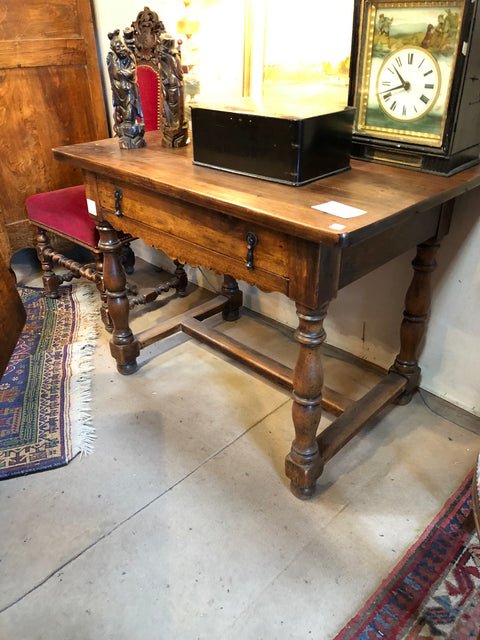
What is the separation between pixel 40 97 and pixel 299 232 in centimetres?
210

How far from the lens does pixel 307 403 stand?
4.51ft

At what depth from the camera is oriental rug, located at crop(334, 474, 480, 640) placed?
46.1 inches

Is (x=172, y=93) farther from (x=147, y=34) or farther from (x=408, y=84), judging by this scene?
(x=408, y=84)

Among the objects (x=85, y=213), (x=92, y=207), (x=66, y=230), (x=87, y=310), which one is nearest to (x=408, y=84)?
(x=92, y=207)

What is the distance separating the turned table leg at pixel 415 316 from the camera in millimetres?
1614

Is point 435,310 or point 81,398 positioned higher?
point 435,310

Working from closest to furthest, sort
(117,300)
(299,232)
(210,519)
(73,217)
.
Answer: (299,232)
(210,519)
(117,300)
(73,217)

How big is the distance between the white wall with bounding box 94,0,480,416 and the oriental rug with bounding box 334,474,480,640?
0.54 metres

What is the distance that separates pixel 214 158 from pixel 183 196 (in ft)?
0.67

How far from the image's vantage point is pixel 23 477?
1.61 metres

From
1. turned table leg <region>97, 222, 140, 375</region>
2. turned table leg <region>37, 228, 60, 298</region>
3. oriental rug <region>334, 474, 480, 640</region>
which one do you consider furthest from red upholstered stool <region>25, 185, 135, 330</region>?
oriental rug <region>334, 474, 480, 640</region>

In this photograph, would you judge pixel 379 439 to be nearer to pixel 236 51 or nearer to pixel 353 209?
pixel 353 209

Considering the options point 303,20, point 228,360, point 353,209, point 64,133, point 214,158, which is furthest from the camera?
point 64,133

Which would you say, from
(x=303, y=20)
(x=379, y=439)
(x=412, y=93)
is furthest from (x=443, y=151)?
(x=379, y=439)
